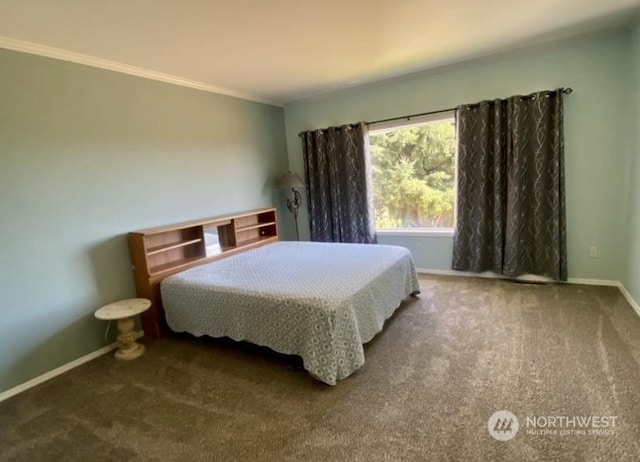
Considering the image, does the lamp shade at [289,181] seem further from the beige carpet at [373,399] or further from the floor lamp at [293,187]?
the beige carpet at [373,399]

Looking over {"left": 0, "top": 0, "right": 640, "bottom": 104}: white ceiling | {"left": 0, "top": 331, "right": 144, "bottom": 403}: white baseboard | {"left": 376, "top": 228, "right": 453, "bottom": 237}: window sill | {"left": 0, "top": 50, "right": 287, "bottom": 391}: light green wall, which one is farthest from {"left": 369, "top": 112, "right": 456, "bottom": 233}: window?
{"left": 0, "top": 331, "right": 144, "bottom": 403}: white baseboard

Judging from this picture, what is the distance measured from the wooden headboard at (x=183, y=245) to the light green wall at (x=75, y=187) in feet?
0.56

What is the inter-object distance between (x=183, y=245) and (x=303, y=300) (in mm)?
1741

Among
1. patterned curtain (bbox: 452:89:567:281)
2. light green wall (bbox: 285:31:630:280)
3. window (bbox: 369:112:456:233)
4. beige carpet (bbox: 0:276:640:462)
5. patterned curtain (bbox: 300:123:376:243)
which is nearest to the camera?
beige carpet (bbox: 0:276:640:462)

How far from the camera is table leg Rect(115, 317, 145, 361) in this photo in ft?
8.78

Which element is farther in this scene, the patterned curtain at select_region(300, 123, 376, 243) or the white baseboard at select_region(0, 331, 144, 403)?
the patterned curtain at select_region(300, 123, 376, 243)

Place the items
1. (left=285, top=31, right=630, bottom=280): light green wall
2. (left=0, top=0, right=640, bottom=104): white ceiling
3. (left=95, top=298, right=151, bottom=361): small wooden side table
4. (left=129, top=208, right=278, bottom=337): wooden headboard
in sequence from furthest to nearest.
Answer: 1. (left=285, top=31, right=630, bottom=280): light green wall
2. (left=129, top=208, right=278, bottom=337): wooden headboard
3. (left=95, top=298, right=151, bottom=361): small wooden side table
4. (left=0, top=0, right=640, bottom=104): white ceiling

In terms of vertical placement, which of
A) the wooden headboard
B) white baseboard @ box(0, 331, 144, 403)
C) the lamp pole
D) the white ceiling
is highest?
the white ceiling

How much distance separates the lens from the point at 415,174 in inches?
168

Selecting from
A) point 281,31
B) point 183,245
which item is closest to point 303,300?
point 183,245

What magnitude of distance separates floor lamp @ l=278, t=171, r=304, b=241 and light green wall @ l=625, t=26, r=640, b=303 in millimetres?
3458

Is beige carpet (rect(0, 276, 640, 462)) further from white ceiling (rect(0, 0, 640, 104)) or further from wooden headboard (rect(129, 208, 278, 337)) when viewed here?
white ceiling (rect(0, 0, 640, 104))

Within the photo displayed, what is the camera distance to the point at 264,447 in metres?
1.66

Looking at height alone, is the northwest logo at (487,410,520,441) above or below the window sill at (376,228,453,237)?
below
